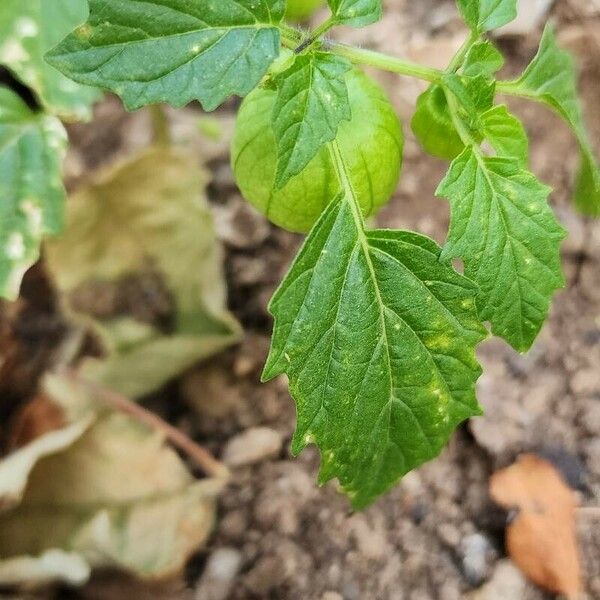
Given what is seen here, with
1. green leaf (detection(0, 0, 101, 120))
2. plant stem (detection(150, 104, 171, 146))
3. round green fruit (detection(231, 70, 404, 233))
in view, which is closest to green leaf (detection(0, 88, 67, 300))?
green leaf (detection(0, 0, 101, 120))

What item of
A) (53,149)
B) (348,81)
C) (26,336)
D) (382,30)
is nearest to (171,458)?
(26,336)

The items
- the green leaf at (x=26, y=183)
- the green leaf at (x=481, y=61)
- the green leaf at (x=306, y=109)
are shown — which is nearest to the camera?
the green leaf at (x=306, y=109)

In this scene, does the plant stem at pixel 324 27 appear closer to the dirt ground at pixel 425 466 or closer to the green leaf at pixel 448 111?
the green leaf at pixel 448 111

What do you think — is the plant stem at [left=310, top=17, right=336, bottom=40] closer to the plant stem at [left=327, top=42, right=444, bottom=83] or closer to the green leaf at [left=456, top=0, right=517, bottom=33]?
the plant stem at [left=327, top=42, right=444, bottom=83]

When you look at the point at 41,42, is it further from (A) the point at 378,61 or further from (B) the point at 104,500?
(B) the point at 104,500

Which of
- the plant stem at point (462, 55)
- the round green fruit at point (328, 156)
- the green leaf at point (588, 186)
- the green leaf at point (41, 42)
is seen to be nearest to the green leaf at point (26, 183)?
the green leaf at point (41, 42)

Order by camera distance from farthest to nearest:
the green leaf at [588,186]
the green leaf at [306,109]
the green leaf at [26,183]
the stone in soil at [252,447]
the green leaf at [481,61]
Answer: the stone in soil at [252,447]
the green leaf at [26,183]
the green leaf at [588,186]
the green leaf at [481,61]
the green leaf at [306,109]

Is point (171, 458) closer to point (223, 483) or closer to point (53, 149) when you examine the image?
point (223, 483)
